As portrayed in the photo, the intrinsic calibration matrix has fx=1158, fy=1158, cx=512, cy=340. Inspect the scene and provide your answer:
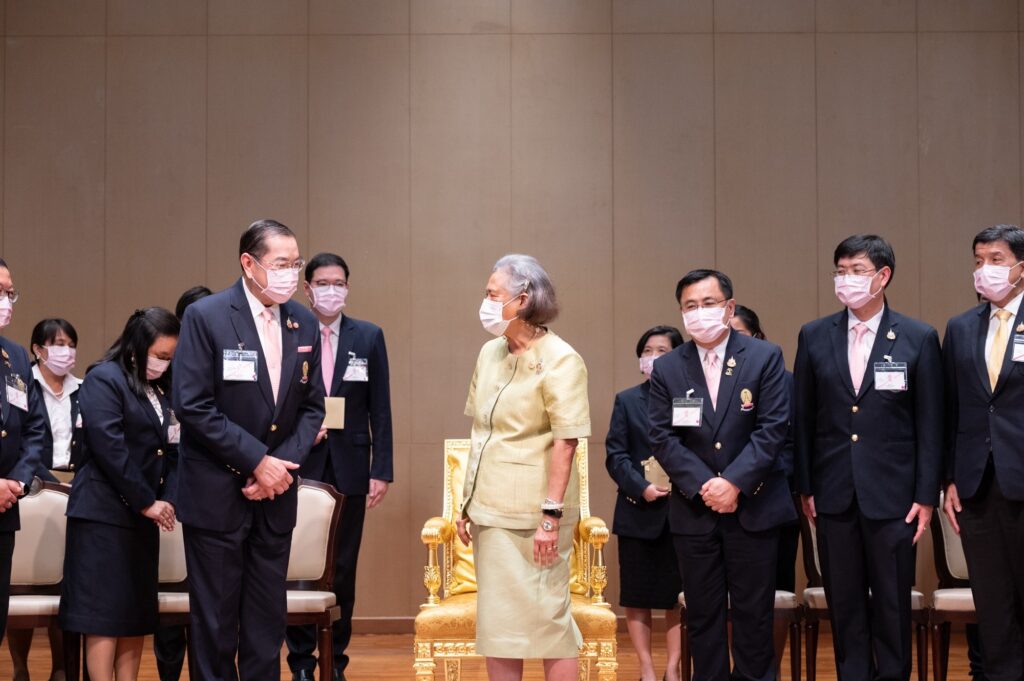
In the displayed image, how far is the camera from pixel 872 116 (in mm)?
6832

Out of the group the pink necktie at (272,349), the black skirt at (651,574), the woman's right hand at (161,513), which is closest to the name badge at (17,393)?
the woman's right hand at (161,513)

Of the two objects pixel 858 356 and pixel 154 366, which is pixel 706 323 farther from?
pixel 154 366

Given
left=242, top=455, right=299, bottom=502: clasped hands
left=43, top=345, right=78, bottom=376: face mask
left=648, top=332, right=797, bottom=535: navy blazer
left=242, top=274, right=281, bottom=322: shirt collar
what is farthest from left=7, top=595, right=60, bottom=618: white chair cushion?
A: left=648, top=332, right=797, bottom=535: navy blazer

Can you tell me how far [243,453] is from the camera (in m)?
3.58

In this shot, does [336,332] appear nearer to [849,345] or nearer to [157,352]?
[157,352]

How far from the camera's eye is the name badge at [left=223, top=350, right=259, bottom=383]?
367 cm

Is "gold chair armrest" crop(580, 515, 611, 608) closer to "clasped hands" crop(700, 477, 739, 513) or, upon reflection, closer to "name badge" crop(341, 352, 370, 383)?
"clasped hands" crop(700, 477, 739, 513)

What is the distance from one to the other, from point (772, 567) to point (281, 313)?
1.95 metres

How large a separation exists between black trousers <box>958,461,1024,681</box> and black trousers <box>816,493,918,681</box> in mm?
231

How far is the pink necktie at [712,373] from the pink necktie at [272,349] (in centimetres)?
156

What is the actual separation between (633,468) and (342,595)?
4.72 ft

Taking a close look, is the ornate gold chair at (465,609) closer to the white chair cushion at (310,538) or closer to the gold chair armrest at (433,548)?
the gold chair armrest at (433,548)

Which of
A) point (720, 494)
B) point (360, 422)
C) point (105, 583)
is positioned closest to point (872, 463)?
point (720, 494)

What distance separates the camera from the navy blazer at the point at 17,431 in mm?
4062
